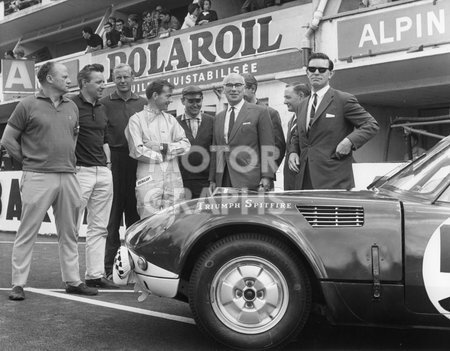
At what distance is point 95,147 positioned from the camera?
5484 millimetres

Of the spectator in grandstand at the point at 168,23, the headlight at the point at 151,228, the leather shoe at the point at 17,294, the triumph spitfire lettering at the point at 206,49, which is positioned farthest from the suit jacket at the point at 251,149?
the spectator in grandstand at the point at 168,23

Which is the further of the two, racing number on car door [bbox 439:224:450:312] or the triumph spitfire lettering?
the triumph spitfire lettering

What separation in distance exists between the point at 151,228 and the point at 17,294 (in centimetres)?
174

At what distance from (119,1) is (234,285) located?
57.6 ft

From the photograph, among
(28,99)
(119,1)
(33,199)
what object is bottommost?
(33,199)

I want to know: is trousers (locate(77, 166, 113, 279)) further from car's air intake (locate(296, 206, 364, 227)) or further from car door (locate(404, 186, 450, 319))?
car door (locate(404, 186, 450, 319))

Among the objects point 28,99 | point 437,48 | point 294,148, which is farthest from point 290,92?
point 437,48

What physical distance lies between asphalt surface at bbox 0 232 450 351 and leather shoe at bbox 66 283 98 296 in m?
0.07

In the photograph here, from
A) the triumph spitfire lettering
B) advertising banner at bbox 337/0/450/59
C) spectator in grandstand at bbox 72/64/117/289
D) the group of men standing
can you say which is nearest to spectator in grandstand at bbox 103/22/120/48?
the triumph spitfire lettering

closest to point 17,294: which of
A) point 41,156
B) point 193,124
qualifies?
point 41,156

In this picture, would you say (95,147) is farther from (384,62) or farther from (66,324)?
(384,62)

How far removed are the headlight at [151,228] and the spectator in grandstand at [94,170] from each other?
5.32 ft

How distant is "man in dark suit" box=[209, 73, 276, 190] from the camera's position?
5.46 m

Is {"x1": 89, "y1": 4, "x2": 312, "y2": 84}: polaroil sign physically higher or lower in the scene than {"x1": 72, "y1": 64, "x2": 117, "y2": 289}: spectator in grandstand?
higher
